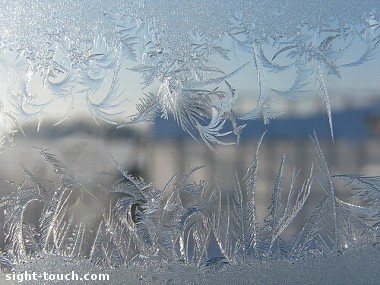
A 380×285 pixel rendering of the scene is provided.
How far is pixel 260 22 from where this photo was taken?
3.57 ft

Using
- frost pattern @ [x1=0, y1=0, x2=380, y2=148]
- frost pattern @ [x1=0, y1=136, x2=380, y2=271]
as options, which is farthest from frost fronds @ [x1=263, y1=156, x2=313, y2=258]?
frost pattern @ [x1=0, y1=0, x2=380, y2=148]

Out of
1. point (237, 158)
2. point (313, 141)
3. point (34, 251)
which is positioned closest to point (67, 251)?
point (34, 251)

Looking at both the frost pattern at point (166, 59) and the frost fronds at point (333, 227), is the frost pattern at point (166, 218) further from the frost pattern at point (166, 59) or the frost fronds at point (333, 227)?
the frost pattern at point (166, 59)

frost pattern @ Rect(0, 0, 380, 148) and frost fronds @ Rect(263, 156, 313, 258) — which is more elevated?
frost pattern @ Rect(0, 0, 380, 148)

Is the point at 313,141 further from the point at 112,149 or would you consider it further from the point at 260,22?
the point at 112,149

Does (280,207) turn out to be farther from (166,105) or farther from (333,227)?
(166,105)

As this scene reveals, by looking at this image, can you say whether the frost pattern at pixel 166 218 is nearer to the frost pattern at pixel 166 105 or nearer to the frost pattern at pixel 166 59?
the frost pattern at pixel 166 105

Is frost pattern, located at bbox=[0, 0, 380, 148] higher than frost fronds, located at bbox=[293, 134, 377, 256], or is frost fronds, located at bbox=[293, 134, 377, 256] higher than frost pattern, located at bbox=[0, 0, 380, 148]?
frost pattern, located at bbox=[0, 0, 380, 148]

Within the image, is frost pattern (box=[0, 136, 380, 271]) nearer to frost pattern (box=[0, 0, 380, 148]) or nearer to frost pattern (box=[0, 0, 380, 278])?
frost pattern (box=[0, 0, 380, 278])

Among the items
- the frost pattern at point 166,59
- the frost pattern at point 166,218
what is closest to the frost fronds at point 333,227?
the frost pattern at point 166,218

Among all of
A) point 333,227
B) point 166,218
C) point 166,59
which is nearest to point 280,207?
point 333,227

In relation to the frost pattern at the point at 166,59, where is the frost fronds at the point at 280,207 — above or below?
below

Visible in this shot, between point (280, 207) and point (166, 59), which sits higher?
point (166, 59)

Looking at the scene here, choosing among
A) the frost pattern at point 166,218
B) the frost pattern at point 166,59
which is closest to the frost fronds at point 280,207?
the frost pattern at point 166,218
